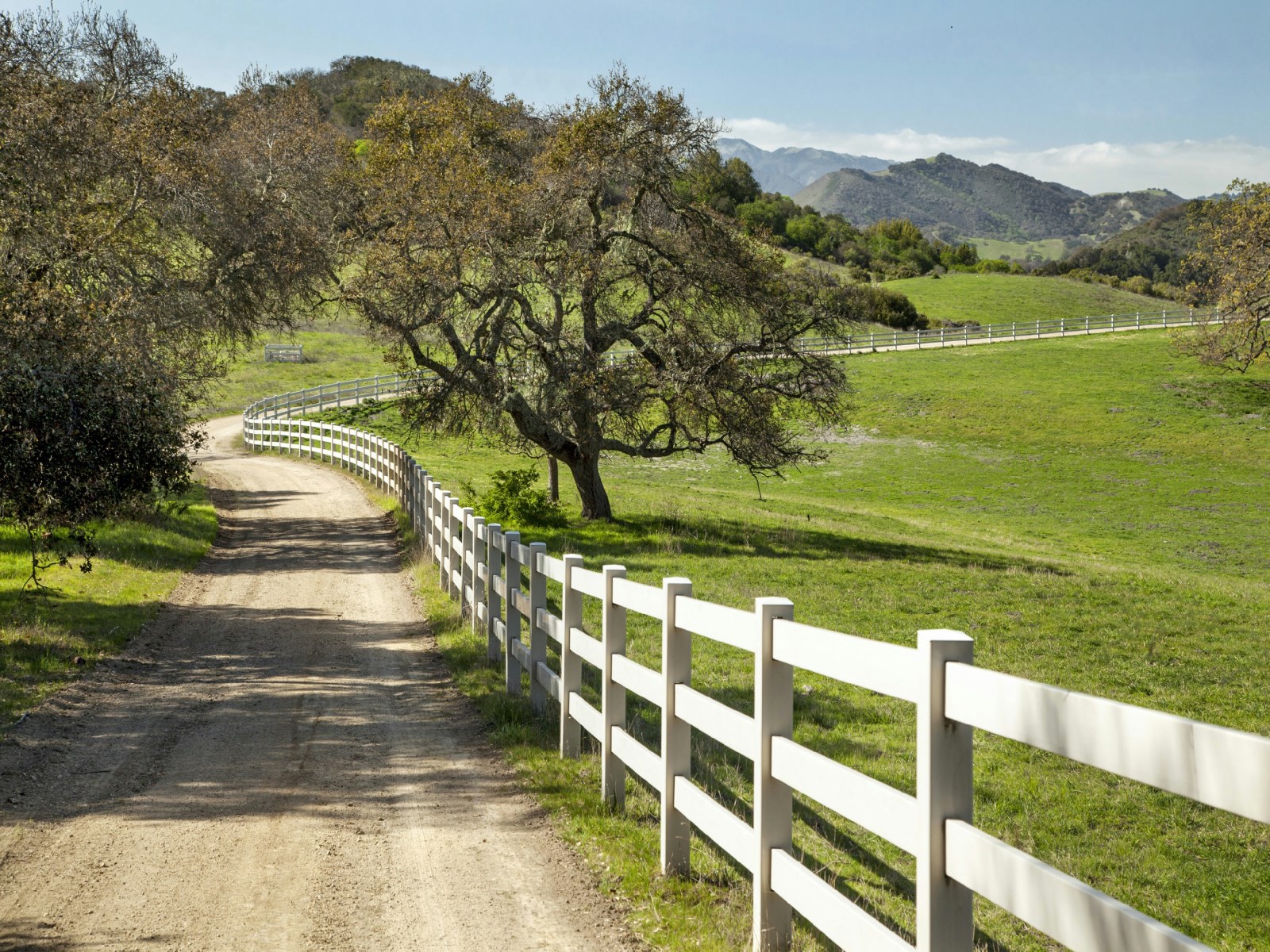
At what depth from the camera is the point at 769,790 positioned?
4.30m

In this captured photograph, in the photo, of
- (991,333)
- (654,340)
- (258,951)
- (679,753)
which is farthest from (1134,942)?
(991,333)

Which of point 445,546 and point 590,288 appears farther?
point 590,288

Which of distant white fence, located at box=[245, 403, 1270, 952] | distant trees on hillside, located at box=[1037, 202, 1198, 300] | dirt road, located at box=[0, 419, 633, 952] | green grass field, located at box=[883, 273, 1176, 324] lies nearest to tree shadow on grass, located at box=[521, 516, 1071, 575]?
dirt road, located at box=[0, 419, 633, 952]

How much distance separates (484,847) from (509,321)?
15.9 meters

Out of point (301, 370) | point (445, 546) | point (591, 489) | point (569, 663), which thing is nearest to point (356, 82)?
point (301, 370)

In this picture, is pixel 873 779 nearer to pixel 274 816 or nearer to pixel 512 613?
pixel 274 816

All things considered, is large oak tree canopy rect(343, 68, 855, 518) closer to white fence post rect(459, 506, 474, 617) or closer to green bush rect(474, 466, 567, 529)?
green bush rect(474, 466, 567, 529)

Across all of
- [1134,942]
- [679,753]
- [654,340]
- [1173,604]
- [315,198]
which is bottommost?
[1173,604]

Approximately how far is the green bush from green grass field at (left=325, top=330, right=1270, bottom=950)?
0.53 meters

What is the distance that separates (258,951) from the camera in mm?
4668

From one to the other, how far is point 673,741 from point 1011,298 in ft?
283

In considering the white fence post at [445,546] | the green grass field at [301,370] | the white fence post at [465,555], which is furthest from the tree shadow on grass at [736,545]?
the green grass field at [301,370]

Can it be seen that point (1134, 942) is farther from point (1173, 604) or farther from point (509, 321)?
point (509, 321)

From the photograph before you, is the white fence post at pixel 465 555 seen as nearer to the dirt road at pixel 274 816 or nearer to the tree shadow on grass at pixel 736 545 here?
the dirt road at pixel 274 816
